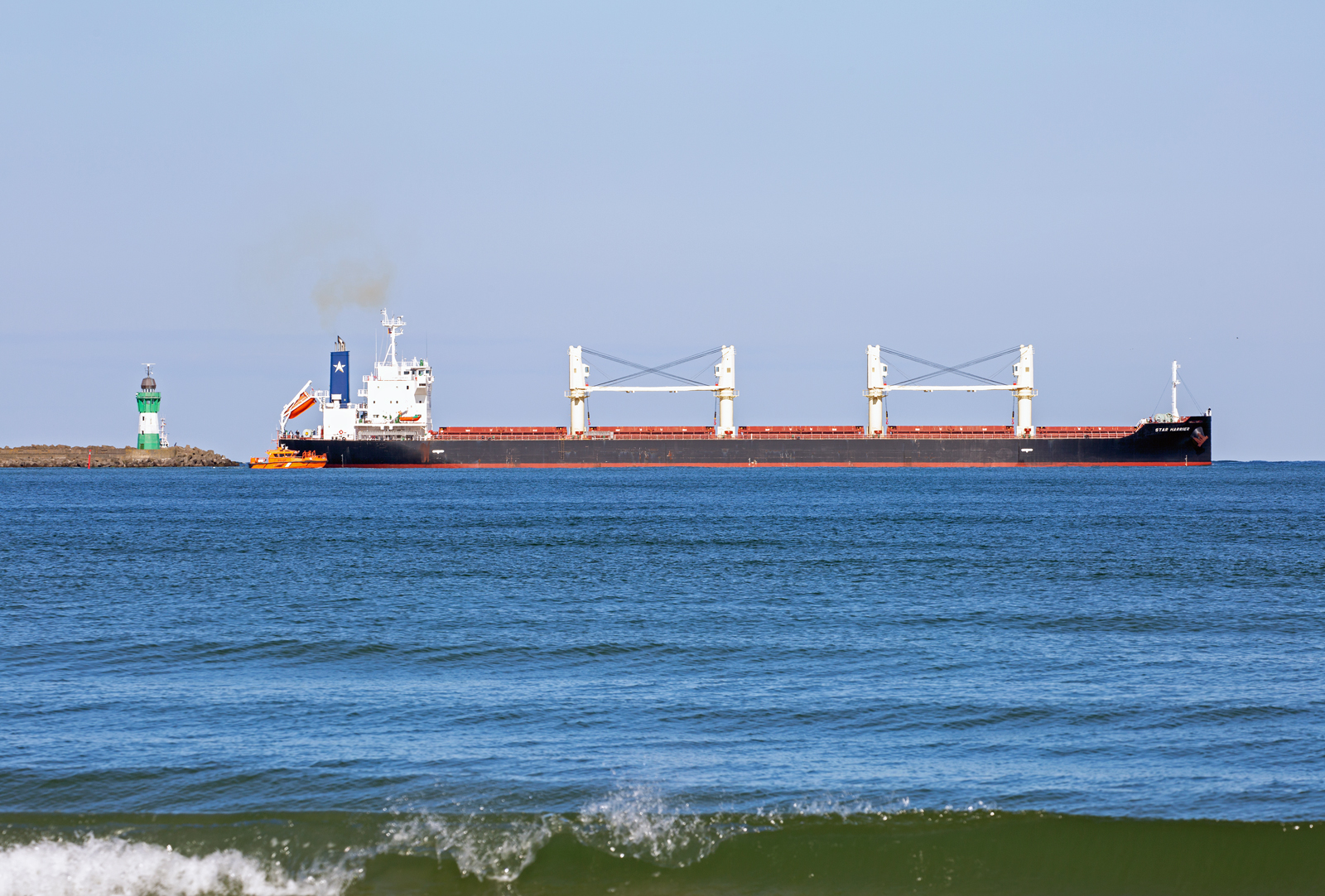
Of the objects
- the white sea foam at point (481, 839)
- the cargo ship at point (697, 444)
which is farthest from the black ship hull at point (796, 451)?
the white sea foam at point (481, 839)

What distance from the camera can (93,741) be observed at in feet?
31.8

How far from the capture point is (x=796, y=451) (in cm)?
8506

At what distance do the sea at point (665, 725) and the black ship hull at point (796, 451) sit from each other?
57963 millimetres

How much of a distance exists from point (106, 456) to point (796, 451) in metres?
78.1

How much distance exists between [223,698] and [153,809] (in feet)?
12.2

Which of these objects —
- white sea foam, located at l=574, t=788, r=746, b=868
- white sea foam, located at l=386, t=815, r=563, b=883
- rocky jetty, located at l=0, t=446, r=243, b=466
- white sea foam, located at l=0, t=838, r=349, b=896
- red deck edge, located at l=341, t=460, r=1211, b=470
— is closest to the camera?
white sea foam, located at l=0, t=838, r=349, b=896

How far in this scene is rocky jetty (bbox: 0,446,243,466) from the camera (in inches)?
4402

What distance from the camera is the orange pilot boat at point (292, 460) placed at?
87500 millimetres

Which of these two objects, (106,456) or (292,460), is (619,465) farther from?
(106,456)

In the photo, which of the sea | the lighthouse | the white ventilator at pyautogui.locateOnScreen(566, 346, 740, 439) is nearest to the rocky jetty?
the lighthouse

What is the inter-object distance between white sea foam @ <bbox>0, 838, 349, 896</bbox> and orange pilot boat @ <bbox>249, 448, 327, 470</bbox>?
270 feet

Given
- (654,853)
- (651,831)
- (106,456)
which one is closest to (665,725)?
(651,831)

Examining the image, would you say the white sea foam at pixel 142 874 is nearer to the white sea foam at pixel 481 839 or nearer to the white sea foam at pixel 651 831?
the white sea foam at pixel 481 839

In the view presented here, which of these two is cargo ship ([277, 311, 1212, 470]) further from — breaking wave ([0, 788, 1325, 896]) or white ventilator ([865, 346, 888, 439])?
breaking wave ([0, 788, 1325, 896])
